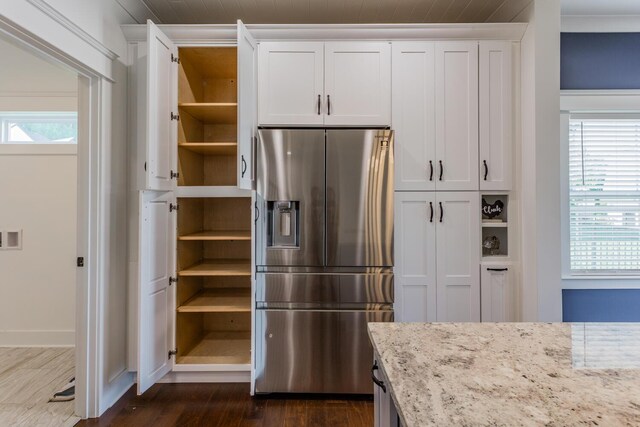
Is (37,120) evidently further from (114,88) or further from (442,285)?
(442,285)

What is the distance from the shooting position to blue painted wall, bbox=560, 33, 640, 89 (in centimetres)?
272

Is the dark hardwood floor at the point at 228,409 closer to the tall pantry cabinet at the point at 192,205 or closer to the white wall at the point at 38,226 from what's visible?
the tall pantry cabinet at the point at 192,205

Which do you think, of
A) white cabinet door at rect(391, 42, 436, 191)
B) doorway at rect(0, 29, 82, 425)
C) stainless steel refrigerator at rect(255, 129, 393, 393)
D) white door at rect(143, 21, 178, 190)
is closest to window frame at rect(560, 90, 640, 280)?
white cabinet door at rect(391, 42, 436, 191)

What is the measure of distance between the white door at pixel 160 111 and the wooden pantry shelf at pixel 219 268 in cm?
65

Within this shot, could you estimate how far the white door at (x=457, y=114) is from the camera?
243cm

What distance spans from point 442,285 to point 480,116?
125 cm

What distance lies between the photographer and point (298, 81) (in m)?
2.43

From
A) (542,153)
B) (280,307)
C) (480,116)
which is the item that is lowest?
(280,307)

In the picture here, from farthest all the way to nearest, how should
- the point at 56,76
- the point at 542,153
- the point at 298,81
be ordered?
1. the point at 56,76
2. the point at 298,81
3. the point at 542,153

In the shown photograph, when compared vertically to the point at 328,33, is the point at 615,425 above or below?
below

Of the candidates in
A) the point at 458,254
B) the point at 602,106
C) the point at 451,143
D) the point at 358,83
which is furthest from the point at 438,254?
the point at 602,106

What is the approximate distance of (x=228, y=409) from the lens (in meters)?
2.22

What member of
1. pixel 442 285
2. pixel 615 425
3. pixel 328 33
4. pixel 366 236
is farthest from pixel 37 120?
pixel 615 425

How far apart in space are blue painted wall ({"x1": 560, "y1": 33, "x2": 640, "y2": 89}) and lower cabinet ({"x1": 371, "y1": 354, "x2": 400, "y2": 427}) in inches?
111
